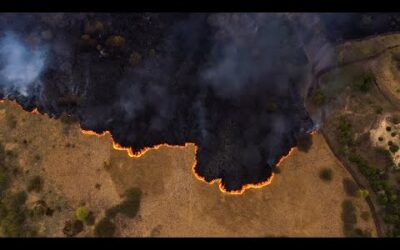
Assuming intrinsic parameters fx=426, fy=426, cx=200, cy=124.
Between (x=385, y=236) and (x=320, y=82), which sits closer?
(x=385, y=236)

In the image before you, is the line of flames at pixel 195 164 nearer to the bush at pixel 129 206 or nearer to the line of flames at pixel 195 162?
the line of flames at pixel 195 162

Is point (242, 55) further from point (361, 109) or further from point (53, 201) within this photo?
point (53, 201)

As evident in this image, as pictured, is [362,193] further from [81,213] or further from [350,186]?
[81,213]

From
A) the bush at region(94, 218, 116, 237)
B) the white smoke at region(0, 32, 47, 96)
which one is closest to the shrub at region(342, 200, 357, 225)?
the bush at region(94, 218, 116, 237)

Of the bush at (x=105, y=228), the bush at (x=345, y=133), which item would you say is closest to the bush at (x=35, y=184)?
the bush at (x=105, y=228)

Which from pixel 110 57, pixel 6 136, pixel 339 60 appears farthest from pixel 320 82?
pixel 6 136

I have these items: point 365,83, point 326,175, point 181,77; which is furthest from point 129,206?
point 365,83

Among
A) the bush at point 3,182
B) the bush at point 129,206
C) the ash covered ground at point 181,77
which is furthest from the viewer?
the ash covered ground at point 181,77
